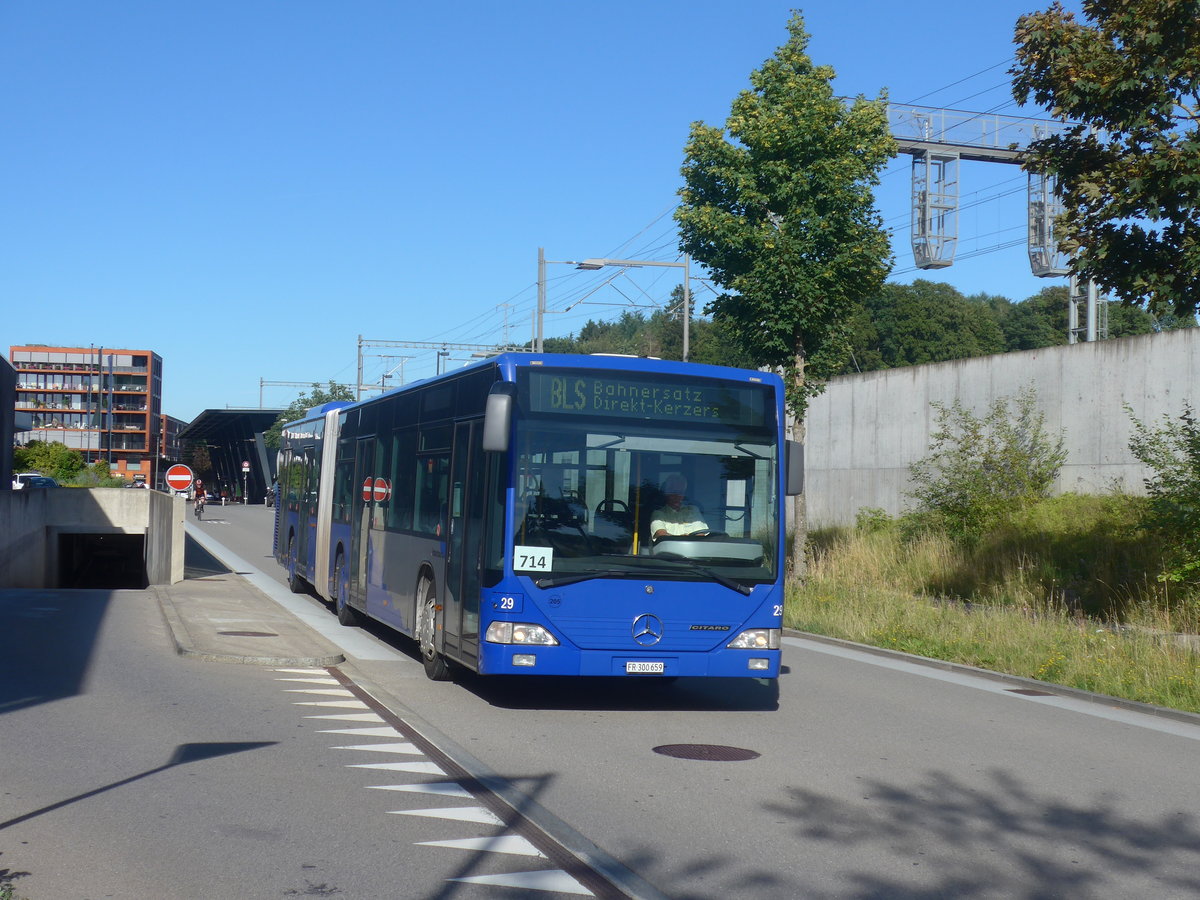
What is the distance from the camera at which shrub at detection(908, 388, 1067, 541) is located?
2625 centimetres

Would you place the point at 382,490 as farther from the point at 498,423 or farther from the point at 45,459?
the point at 45,459

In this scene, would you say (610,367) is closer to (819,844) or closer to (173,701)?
(173,701)

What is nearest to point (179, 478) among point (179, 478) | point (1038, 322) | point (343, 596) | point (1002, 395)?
point (179, 478)

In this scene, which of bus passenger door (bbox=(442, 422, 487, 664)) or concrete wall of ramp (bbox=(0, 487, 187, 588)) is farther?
concrete wall of ramp (bbox=(0, 487, 187, 588))

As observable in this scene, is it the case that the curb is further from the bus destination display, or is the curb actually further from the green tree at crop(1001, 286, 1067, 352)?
the green tree at crop(1001, 286, 1067, 352)

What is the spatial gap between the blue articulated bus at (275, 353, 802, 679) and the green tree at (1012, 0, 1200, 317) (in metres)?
4.75

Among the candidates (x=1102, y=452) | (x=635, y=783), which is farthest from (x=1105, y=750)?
(x=1102, y=452)

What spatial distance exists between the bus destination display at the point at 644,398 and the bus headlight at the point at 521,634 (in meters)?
1.78

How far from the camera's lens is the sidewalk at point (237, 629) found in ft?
47.8

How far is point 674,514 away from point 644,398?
3.39 ft

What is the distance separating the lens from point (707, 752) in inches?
381

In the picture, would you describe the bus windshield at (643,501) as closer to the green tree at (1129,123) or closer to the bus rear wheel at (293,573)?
the green tree at (1129,123)

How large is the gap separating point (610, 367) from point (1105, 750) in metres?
4.98

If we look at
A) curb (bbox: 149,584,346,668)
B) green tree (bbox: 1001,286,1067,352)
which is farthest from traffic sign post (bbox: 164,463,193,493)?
green tree (bbox: 1001,286,1067,352)
